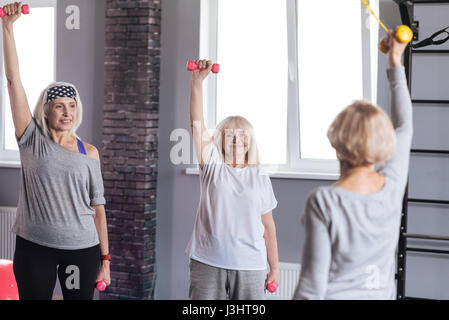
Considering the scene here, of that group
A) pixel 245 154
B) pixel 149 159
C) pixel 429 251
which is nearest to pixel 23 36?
pixel 149 159

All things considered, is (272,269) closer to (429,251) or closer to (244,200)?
(244,200)

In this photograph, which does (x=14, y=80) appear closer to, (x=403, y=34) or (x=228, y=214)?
(x=228, y=214)

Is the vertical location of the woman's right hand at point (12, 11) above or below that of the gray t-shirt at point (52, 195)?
above

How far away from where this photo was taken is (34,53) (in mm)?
5164

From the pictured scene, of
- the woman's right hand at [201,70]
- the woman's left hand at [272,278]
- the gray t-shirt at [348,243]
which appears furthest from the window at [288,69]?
the gray t-shirt at [348,243]

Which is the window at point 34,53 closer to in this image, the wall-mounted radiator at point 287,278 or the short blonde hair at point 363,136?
the wall-mounted radiator at point 287,278

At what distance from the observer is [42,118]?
8.14 feet

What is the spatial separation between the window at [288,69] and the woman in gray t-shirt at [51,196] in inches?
84.5

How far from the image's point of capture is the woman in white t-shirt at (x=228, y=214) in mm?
2457

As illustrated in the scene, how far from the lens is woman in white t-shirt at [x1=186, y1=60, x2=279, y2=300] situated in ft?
8.06

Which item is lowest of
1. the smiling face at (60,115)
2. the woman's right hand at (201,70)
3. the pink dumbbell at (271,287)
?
the pink dumbbell at (271,287)

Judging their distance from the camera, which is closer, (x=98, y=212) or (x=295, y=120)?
(x=98, y=212)

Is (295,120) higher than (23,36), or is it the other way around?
(23,36)
